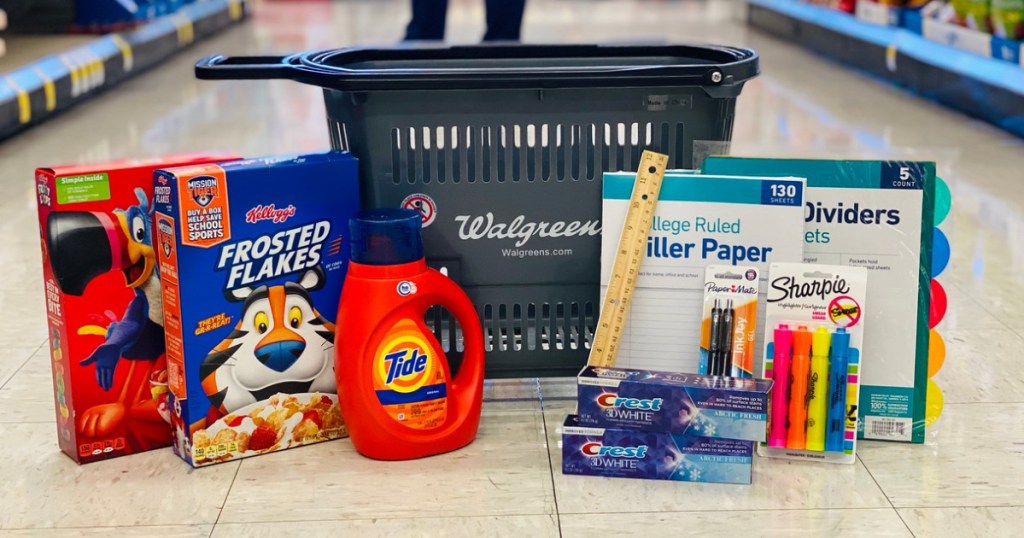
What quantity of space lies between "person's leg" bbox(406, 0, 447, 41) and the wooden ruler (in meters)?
2.26

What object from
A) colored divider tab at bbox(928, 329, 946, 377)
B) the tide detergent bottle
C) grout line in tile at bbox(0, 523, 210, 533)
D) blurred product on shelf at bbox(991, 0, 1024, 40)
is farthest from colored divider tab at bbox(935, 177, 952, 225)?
blurred product on shelf at bbox(991, 0, 1024, 40)

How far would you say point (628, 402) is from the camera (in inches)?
63.2

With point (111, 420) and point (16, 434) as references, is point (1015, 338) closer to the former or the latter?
point (111, 420)

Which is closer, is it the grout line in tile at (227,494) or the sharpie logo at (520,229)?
the grout line in tile at (227,494)

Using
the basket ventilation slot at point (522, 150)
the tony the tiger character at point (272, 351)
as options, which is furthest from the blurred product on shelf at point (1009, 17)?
the tony the tiger character at point (272, 351)

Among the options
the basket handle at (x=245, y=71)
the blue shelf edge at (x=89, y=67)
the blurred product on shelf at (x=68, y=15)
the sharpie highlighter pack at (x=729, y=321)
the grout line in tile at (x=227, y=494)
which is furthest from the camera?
the blurred product on shelf at (x=68, y=15)

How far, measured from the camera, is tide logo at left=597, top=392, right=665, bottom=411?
1.60 m

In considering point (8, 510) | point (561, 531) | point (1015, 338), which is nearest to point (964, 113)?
point (1015, 338)

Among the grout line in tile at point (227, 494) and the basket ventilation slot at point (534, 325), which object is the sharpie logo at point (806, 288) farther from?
the grout line in tile at point (227, 494)

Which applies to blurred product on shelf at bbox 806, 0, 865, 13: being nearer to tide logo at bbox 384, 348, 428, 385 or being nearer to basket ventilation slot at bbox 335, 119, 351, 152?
basket ventilation slot at bbox 335, 119, 351, 152

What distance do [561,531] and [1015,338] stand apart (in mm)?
1184

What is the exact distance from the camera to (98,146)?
439cm

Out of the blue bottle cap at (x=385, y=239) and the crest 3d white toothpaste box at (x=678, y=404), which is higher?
the blue bottle cap at (x=385, y=239)

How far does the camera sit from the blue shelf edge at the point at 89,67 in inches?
174
